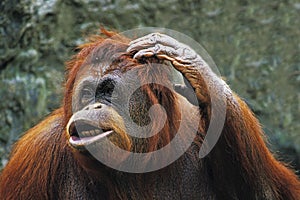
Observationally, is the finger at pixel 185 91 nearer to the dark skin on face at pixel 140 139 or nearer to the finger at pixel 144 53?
the dark skin on face at pixel 140 139

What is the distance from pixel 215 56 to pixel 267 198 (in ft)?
7.87

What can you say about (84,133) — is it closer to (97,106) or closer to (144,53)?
(97,106)

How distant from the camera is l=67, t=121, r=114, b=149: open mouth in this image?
2.85 m

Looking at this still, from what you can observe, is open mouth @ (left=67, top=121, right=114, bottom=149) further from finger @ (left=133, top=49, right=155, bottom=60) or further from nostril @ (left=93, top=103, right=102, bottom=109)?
finger @ (left=133, top=49, right=155, bottom=60)

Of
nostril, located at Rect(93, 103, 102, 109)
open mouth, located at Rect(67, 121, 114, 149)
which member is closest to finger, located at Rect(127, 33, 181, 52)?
nostril, located at Rect(93, 103, 102, 109)

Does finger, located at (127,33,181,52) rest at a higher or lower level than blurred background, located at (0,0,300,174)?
higher

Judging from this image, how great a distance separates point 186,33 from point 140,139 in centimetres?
289

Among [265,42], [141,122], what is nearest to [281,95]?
[265,42]

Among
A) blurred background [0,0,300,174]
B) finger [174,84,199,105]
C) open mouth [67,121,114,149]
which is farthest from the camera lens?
blurred background [0,0,300,174]

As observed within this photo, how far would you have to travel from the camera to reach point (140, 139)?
122 inches

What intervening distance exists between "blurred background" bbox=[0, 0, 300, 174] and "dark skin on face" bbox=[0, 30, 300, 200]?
1838 mm

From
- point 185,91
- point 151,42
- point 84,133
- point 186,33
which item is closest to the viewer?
point 84,133

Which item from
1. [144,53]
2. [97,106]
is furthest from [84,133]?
[144,53]

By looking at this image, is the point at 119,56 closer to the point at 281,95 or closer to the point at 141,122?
the point at 141,122
